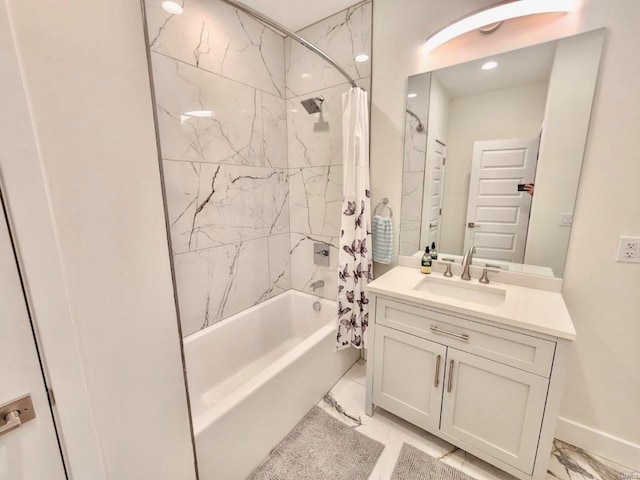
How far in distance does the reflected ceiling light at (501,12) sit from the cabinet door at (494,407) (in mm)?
1635

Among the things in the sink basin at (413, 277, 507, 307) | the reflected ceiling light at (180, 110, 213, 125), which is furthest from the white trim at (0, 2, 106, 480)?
the sink basin at (413, 277, 507, 307)

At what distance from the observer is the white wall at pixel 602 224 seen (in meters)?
1.24

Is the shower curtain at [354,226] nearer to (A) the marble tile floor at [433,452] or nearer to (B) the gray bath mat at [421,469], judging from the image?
(A) the marble tile floor at [433,452]

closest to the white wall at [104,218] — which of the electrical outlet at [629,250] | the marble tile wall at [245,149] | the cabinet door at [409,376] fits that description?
the marble tile wall at [245,149]

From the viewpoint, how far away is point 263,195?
2.21 meters

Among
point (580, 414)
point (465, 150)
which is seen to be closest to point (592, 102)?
point (465, 150)

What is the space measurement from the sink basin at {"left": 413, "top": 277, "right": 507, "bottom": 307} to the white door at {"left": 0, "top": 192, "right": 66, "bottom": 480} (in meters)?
1.51

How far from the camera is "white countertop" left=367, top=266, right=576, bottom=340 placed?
113cm

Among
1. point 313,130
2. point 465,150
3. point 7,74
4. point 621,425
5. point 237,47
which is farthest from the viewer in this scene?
point 313,130

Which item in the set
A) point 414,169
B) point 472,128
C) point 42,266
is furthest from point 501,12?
point 42,266

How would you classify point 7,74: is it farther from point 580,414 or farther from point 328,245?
point 580,414

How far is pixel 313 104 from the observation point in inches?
79.5

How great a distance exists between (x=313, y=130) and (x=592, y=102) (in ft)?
5.36

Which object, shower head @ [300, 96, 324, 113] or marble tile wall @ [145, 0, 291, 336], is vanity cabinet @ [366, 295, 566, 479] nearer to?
marble tile wall @ [145, 0, 291, 336]
